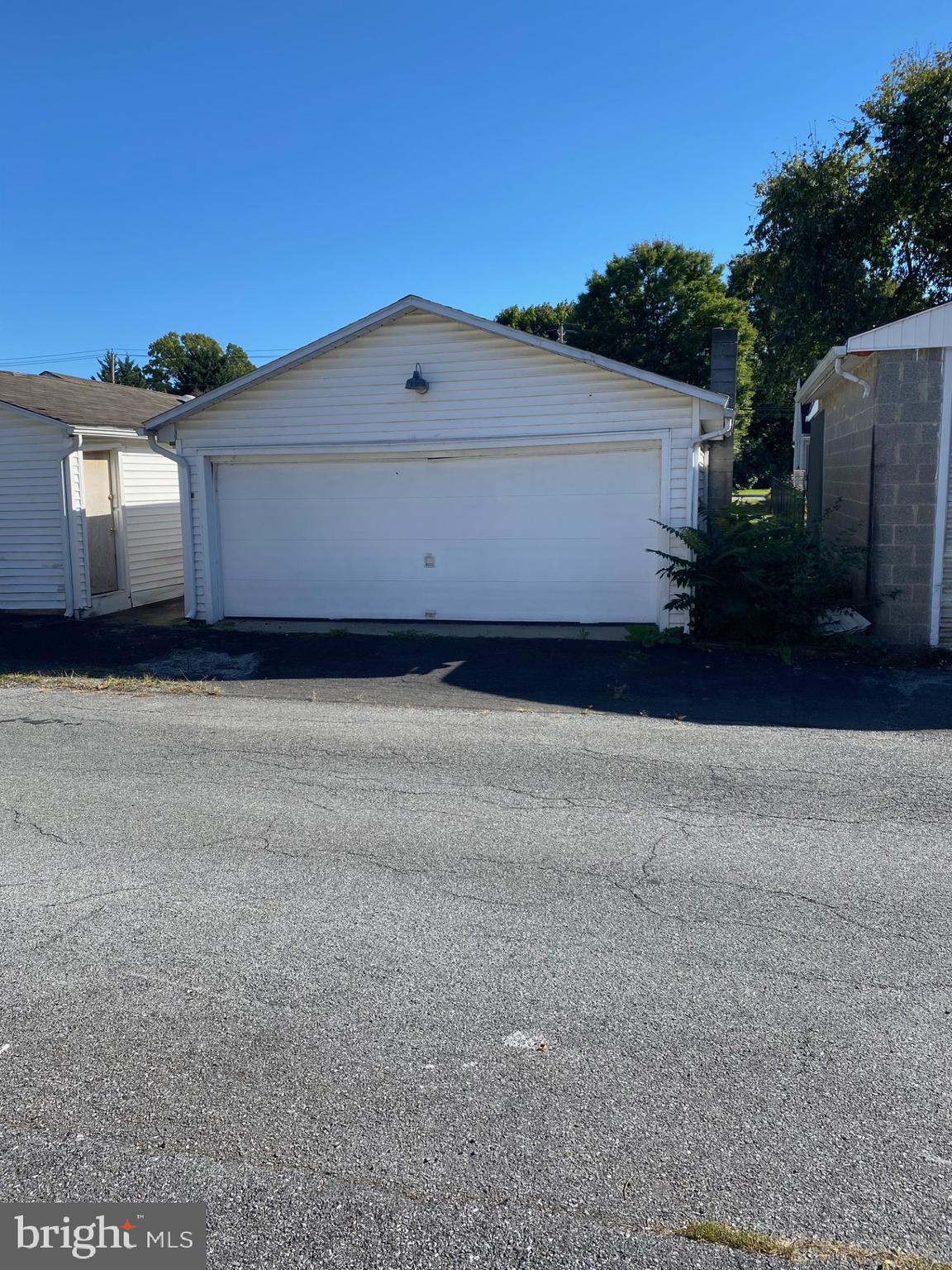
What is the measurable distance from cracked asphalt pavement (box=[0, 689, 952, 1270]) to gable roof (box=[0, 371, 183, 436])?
8.88 metres

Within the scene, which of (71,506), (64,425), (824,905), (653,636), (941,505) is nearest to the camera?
(824,905)

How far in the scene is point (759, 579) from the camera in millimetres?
10227

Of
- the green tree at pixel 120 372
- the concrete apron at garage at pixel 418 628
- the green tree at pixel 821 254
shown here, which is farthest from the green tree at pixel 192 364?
the concrete apron at garage at pixel 418 628

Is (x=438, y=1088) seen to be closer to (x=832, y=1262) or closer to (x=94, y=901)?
(x=832, y=1262)

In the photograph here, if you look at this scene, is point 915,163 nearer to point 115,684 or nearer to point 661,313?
point 661,313

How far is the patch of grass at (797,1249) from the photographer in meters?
2.40

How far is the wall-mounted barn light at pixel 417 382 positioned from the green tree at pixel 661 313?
25.5 metres

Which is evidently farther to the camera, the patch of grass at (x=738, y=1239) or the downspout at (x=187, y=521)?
the downspout at (x=187, y=521)

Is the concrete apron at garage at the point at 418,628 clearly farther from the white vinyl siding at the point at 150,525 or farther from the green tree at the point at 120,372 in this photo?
the green tree at the point at 120,372

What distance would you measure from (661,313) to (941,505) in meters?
28.7

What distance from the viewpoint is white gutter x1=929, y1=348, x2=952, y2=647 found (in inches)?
386

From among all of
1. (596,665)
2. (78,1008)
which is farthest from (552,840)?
(596,665)

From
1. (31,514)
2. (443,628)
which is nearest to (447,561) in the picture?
(443,628)

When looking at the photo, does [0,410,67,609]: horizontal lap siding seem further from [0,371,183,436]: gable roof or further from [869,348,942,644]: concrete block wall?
[869,348,942,644]: concrete block wall
